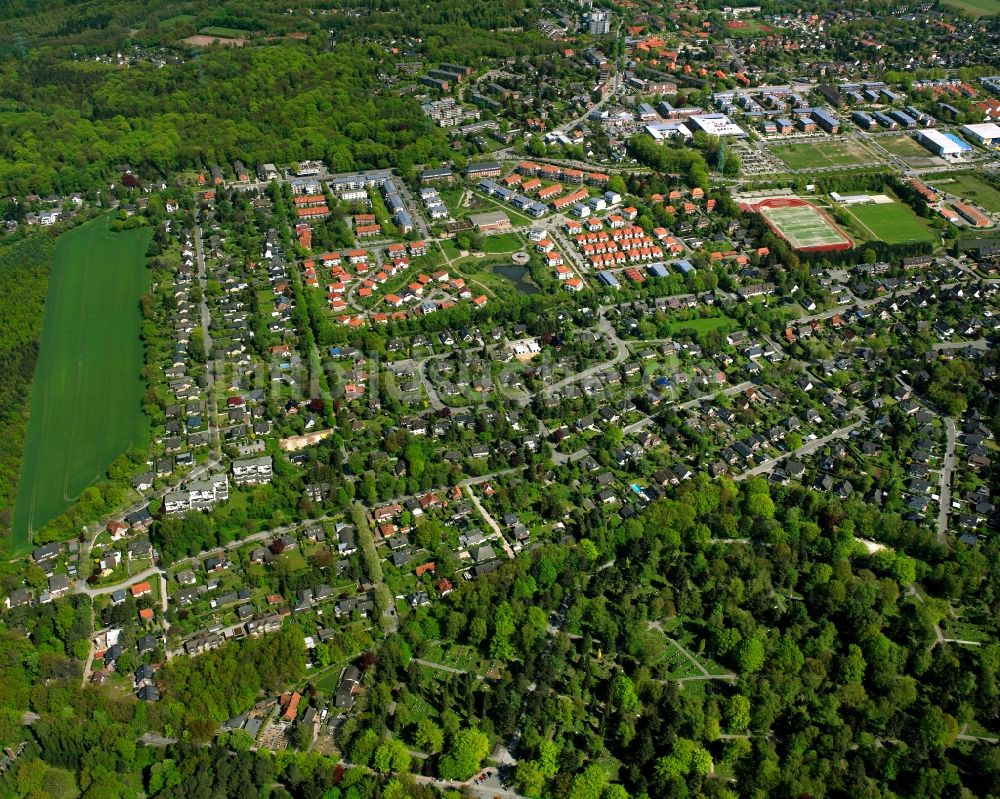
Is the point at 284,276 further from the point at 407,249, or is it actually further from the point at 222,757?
the point at 222,757

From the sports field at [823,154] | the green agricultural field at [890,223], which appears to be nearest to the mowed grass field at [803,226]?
the green agricultural field at [890,223]

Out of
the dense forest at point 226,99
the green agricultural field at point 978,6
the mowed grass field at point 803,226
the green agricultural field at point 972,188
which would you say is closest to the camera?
the mowed grass field at point 803,226

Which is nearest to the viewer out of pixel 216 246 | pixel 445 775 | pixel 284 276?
pixel 445 775

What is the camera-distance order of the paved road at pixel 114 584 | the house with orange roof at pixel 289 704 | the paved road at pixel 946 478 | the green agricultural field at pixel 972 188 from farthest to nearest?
the green agricultural field at pixel 972 188 → the paved road at pixel 946 478 → the paved road at pixel 114 584 → the house with orange roof at pixel 289 704

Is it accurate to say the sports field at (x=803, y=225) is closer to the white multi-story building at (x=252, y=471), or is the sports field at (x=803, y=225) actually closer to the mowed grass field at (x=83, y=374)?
the white multi-story building at (x=252, y=471)

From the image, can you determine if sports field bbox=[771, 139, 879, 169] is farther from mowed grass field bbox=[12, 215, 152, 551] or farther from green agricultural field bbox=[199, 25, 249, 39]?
green agricultural field bbox=[199, 25, 249, 39]

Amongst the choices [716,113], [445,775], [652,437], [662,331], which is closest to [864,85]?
[716,113]

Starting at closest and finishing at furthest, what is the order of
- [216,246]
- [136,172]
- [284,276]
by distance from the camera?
[284,276]
[216,246]
[136,172]
